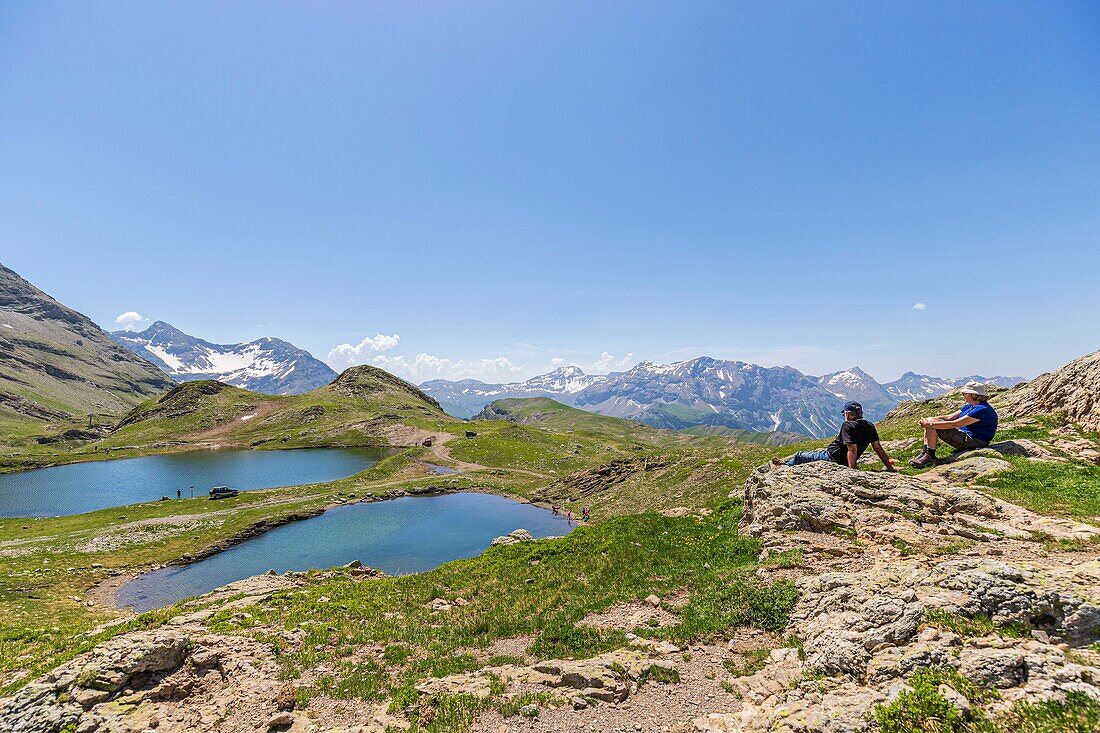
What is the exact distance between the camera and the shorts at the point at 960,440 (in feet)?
72.6

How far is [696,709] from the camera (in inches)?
456

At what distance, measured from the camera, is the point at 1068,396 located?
25453mm

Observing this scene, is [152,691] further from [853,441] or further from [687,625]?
[853,441]

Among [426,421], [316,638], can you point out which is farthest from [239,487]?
[316,638]

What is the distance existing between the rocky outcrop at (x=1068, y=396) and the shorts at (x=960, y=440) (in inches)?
253

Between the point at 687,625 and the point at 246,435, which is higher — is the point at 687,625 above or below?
above

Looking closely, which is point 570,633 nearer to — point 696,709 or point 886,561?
point 696,709

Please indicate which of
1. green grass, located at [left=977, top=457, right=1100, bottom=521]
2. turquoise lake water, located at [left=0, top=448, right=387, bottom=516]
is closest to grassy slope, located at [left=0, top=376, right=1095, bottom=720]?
green grass, located at [left=977, top=457, right=1100, bottom=521]

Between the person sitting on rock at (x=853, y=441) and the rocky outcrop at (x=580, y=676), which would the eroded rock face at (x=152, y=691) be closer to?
the rocky outcrop at (x=580, y=676)

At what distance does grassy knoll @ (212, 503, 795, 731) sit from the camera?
49.5ft

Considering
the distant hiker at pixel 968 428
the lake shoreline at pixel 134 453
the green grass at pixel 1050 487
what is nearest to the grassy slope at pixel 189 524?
the lake shoreline at pixel 134 453

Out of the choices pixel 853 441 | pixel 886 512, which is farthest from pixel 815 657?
pixel 853 441

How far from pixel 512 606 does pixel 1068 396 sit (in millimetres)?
35404

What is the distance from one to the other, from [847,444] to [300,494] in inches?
3913
